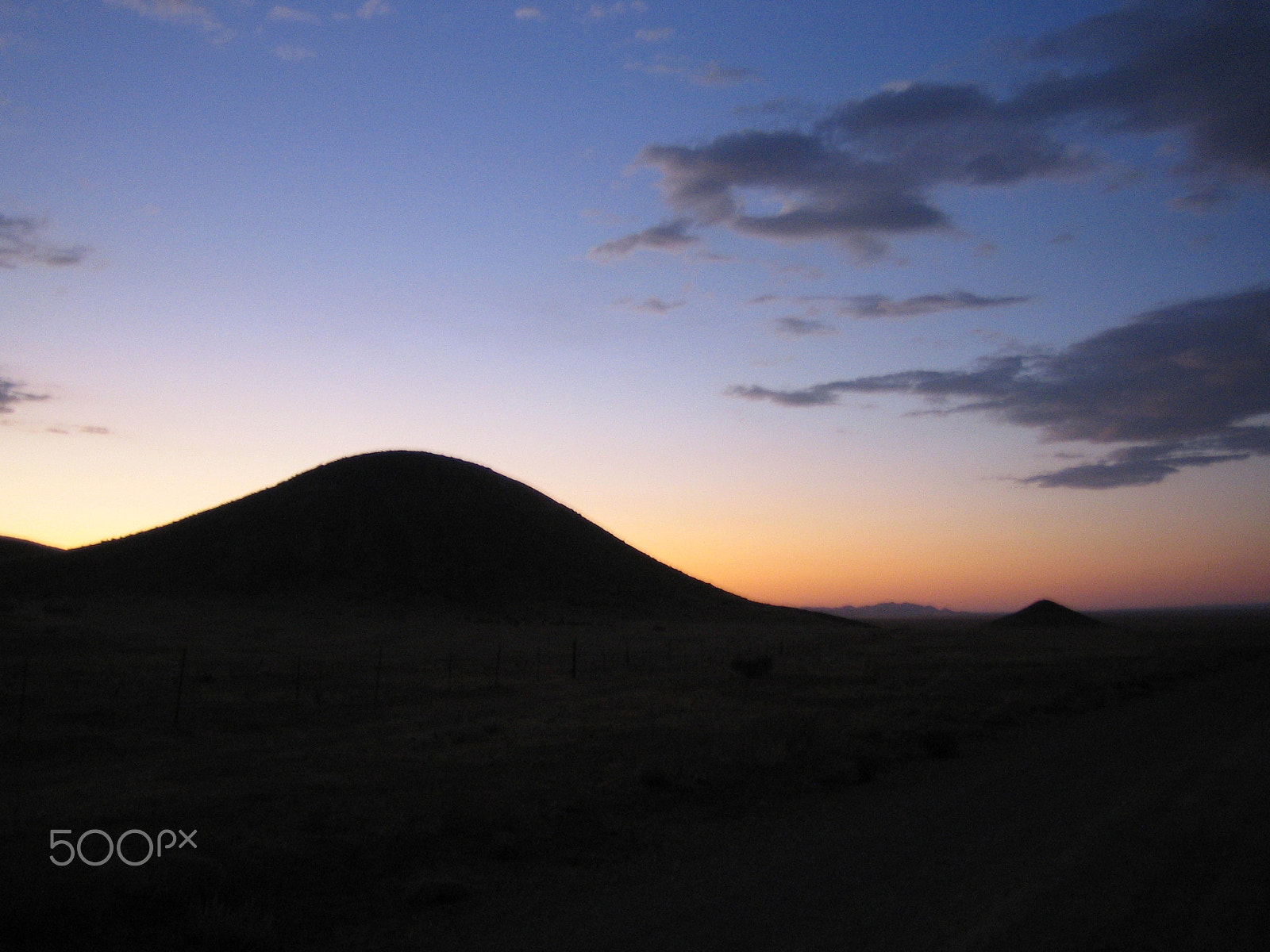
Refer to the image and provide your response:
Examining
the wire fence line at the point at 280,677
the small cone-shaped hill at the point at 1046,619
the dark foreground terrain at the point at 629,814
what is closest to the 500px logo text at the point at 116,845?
the dark foreground terrain at the point at 629,814

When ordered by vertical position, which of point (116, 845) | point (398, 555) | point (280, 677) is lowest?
point (280, 677)

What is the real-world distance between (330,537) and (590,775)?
84593 mm

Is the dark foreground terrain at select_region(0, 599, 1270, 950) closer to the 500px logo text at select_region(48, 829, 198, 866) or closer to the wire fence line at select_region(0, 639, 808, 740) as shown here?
the 500px logo text at select_region(48, 829, 198, 866)

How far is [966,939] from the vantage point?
7184 millimetres

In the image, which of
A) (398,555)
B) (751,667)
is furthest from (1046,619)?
(751,667)

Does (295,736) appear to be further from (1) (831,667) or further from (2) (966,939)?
(1) (831,667)

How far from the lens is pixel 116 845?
363 inches

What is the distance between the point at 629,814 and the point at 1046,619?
107419 mm

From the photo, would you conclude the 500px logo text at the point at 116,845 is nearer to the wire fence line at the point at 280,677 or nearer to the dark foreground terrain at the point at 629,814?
the dark foreground terrain at the point at 629,814

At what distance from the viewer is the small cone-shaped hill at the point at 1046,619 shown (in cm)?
10350

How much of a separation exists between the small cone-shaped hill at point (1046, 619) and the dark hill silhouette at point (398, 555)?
928 inches

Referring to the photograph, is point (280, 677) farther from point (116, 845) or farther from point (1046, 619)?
point (1046, 619)

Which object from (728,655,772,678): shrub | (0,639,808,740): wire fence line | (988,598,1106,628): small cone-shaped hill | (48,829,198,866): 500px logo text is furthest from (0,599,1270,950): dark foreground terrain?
(988,598,1106,628): small cone-shaped hill

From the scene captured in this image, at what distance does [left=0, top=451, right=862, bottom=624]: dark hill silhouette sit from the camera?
81875 millimetres
